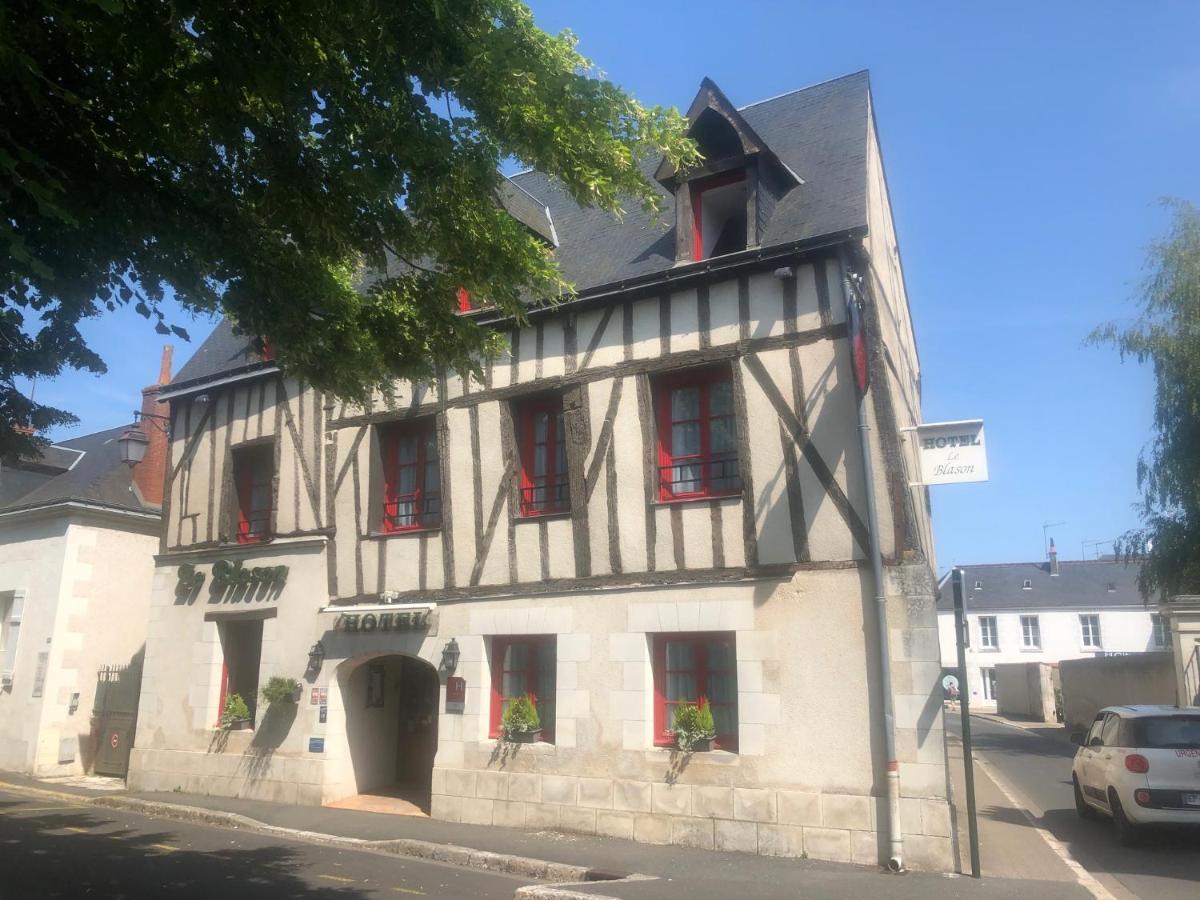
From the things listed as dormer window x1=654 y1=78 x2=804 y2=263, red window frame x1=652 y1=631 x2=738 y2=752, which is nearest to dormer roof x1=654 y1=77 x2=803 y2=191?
dormer window x1=654 y1=78 x2=804 y2=263

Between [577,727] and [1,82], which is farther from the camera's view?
[577,727]

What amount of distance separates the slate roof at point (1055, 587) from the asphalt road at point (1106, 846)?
28.2 meters

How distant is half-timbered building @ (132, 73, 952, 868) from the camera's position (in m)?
8.78

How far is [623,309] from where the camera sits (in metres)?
10.5

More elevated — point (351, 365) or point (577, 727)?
point (351, 365)

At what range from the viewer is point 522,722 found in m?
10.2

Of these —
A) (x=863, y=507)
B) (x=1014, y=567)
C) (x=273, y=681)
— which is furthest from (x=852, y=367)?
(x=1014, y=567)

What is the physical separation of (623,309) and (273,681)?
6602mm

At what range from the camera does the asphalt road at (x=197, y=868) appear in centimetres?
701

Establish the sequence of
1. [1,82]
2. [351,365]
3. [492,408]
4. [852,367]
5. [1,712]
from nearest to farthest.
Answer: [1,82]
[351,365]
[852,367]
[492,408]
[1,712]

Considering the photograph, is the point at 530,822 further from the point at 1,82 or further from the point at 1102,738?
the point at 1,82

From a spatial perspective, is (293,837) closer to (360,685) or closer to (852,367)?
(360,685)

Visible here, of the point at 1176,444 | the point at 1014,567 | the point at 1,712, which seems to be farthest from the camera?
the point at 1014,567

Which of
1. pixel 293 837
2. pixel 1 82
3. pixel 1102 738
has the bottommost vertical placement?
pixel 293 837
